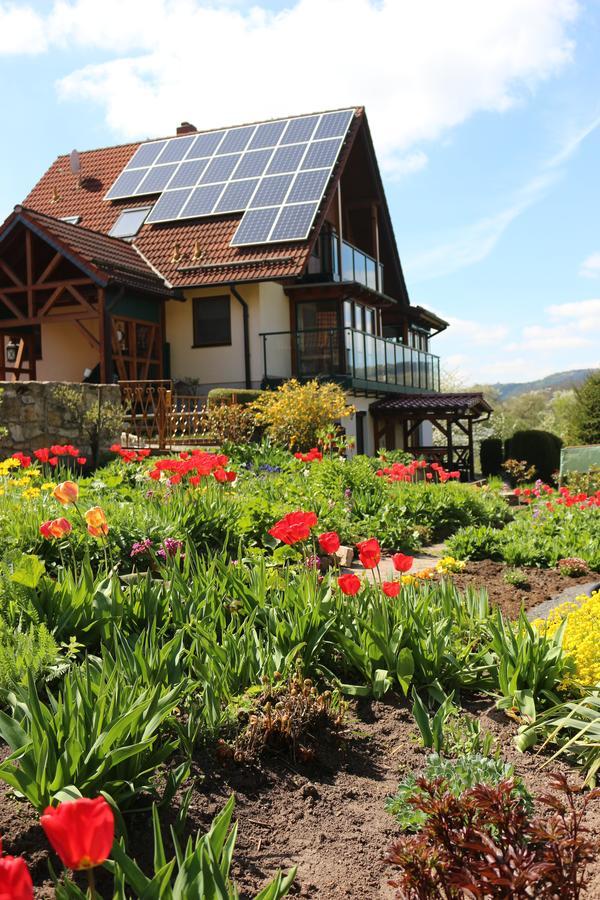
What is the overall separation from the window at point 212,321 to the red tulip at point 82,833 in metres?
19.9

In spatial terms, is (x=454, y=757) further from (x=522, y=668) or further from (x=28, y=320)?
(x=28, y=320)

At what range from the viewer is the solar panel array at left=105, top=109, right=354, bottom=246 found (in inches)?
814

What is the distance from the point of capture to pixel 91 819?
4.54ft

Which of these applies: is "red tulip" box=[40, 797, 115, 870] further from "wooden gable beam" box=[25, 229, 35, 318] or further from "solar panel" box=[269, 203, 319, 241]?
"solar panel" box=[269, 203, 319, 241]

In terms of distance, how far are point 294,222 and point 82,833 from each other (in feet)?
65.1

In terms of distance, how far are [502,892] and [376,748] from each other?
162 centimetres

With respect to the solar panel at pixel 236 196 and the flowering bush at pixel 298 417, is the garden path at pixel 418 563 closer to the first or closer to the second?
the flowering bush at pixel 298 417

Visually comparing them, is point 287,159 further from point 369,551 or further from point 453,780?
point 453,780

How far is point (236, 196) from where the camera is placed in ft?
71.4

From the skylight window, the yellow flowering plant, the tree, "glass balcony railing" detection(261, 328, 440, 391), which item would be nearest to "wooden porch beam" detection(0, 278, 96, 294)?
the skylight window

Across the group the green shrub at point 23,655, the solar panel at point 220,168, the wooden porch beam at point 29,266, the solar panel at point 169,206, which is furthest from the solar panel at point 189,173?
the green shrub at point 23,655

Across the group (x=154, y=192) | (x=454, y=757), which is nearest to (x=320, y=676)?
(x=454, y=757)

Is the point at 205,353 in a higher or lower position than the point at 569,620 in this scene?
higher

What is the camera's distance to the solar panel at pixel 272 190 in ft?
69.7
